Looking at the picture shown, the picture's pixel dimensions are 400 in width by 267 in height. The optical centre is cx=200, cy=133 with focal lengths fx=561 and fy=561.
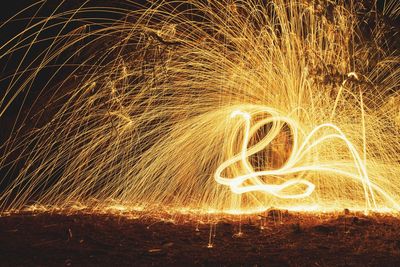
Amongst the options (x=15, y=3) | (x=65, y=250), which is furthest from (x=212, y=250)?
(x=15, y=3)

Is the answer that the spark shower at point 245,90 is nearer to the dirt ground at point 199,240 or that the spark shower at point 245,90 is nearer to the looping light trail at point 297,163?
the looping light trail at point 297,163

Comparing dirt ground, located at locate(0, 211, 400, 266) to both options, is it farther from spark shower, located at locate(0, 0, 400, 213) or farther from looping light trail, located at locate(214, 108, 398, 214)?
spark shower, located at locate(0, 0, 400, 213)

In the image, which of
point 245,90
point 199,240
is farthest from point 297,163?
point 199,240

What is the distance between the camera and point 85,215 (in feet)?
22.0

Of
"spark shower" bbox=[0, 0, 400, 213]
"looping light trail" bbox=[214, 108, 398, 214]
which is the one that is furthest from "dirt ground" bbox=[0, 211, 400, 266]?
"spark shower" bbox=[0, 0, 400, 213]

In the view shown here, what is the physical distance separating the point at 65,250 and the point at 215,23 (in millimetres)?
3834

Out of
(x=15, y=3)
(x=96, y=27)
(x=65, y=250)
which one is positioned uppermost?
(x=15, y=3)

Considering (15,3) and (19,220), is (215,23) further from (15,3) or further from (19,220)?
(15,3)

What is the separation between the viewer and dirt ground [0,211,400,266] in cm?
482

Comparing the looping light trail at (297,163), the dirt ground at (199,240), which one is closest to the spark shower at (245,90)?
the looping light trail at (297,163)

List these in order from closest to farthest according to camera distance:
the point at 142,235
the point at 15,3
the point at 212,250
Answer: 1. the point at 212,250
2. the point at 142,235
3. the point at 15,3

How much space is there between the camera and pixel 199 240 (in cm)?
545

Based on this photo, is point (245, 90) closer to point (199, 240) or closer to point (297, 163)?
point (297, 163)

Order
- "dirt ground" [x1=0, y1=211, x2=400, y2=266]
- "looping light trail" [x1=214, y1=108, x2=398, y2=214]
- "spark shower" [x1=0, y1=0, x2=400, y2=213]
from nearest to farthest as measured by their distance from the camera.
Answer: "dirt ground" [x1=0, y1=211, x2=400, y2=266]
"looping light trail" [x1=214, y1=108, x2=398, y2=214]
"spark shower" [x1=0, y1=0, x2=400, y2=213]
